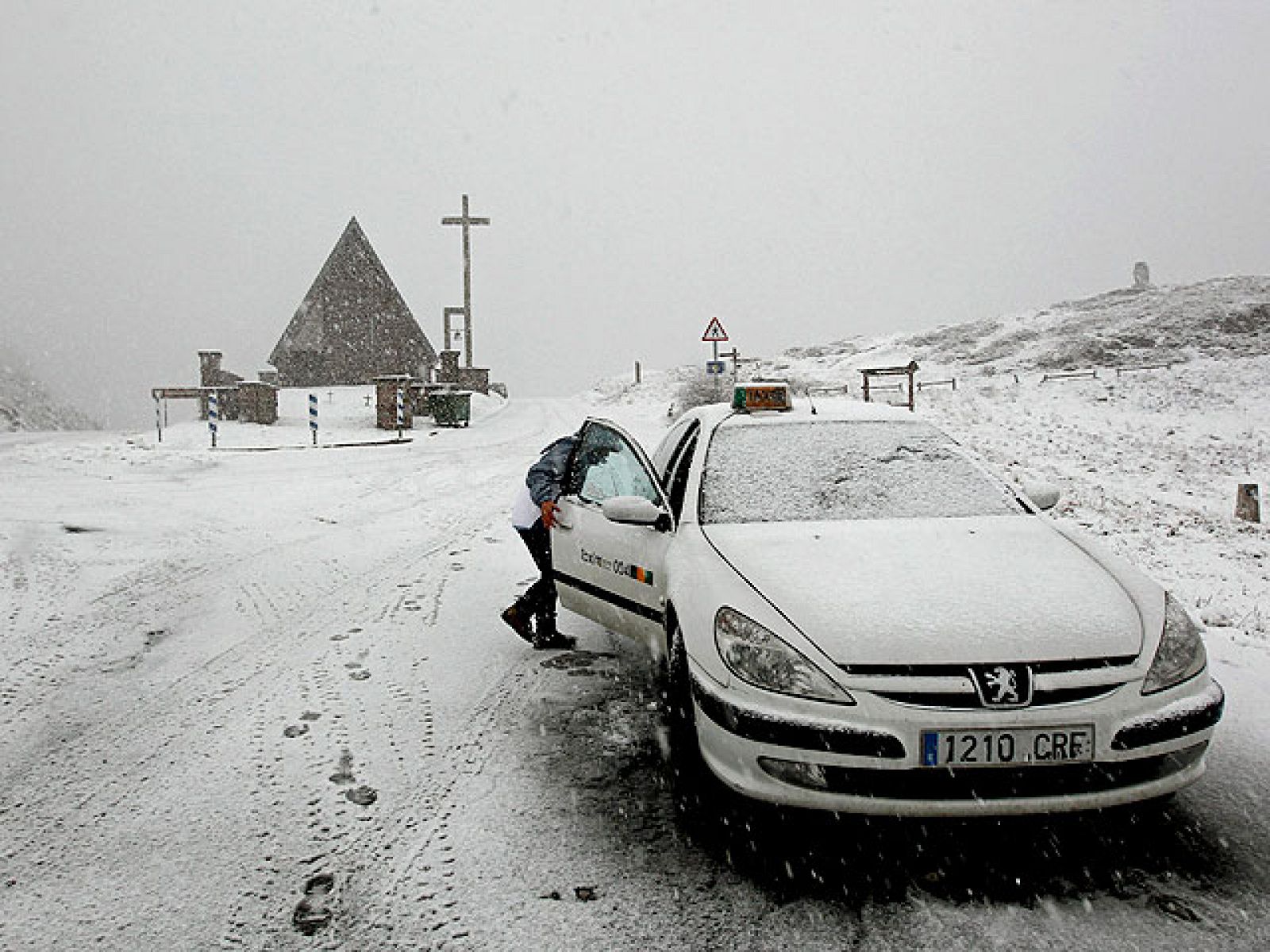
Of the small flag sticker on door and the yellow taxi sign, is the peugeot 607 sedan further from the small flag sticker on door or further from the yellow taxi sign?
the yellow taxi sign

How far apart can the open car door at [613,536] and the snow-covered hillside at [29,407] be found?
3404 centimetres

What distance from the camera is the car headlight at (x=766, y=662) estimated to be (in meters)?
2.86

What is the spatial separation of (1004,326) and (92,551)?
5615 centimetres

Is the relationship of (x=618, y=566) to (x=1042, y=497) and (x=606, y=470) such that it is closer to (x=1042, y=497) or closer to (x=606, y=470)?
(x=606, y=470)

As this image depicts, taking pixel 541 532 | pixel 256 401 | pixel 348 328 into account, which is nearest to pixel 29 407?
pixel 348 328

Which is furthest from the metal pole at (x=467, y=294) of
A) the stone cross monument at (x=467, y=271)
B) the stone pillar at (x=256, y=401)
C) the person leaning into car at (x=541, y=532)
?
the person leaning into car at (x=541, y=532)

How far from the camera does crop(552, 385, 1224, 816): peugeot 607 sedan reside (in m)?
2.76

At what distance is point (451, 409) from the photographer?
2641cm

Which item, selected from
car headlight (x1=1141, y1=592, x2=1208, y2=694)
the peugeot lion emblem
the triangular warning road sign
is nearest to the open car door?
the peugeot lion emblem

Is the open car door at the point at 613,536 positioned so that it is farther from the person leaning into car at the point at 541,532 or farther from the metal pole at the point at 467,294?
the metal pole at the point at 467,294

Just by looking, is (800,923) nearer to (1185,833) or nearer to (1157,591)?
(1185,833)

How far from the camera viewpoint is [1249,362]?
31.3m

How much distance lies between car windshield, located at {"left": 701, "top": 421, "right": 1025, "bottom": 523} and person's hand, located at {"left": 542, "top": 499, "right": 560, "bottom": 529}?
1184mm

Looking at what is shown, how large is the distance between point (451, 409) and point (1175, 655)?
24.6m
